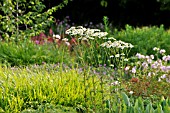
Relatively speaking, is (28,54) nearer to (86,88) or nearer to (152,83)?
(152,83)

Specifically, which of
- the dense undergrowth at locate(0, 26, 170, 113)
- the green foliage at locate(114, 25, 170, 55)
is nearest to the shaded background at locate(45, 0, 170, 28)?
the green foliage at locate(114, 25, 170, 55)

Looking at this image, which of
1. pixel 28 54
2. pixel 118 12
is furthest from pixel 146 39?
pixel 118 12

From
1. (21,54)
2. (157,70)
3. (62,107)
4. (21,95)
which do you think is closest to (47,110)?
(62,107)

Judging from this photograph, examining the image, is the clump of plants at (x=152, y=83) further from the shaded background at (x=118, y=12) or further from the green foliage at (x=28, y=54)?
the shaded background at (x=118, y=12)

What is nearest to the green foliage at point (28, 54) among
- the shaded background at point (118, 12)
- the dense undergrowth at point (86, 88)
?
the dense undergrowth at point (86, 88)

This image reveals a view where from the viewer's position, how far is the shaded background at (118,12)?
14164mm

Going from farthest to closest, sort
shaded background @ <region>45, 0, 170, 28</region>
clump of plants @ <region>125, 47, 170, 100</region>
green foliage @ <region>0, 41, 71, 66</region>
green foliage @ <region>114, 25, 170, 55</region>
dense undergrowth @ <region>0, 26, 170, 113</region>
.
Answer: shaded background @ <region>45, 0, 170, 28</region> → green foliage @ <region>114, 25, 170, 55</region> → green foliage @ <region>0, 41, 71, 66</region> → clump of plants @ <region>125, 47, 170, 100</region> → dense undergrowth @ <region>0, 26, 170, 113</region>

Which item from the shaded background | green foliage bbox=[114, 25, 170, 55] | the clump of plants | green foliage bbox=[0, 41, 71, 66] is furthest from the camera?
the shaded background

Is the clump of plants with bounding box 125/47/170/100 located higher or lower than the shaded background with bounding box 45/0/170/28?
lower

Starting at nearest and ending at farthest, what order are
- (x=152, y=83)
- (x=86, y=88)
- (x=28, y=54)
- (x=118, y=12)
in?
(x=86, y=88) → (x=152, y=83) → (x=28, y=54) → (x=118, y=12)

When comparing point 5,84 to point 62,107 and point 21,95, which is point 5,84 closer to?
point 21,95

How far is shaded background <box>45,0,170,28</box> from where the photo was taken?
14164 millimetres

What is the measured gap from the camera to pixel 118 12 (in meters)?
15.1

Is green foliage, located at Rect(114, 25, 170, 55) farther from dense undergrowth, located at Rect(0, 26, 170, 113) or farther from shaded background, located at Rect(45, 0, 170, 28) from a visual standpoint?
shaded background, located at Rect(45, 0, 170, 28)
